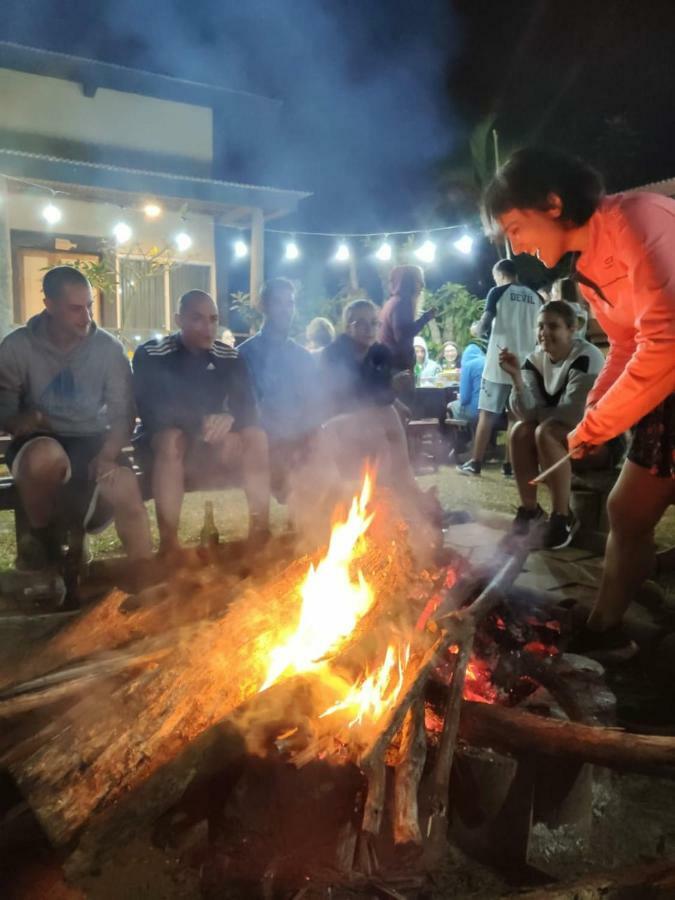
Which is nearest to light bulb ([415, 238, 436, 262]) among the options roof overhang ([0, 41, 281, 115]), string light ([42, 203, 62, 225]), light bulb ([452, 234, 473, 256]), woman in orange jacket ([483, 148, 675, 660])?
light bulb ([452, 234, 473, 256])

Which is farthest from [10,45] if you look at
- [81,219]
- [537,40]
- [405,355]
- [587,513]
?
[537,40]

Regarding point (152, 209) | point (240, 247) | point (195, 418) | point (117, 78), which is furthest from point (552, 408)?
point (240, 247)

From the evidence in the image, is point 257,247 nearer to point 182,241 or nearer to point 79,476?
point 182,241

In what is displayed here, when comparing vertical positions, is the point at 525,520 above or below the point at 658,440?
below

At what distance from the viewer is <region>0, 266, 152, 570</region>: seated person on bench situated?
4.16m

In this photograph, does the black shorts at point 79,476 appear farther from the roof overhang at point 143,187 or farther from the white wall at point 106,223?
the white wall at point 106,223

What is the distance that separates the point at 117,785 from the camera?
2027mm

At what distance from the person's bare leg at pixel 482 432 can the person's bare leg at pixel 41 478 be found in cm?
540

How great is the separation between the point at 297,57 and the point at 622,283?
15.3m

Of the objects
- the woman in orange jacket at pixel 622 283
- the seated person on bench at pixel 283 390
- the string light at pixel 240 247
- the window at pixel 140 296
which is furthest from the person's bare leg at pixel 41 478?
the string light at pixel 240 247

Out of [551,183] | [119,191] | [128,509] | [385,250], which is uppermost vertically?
[119,191]

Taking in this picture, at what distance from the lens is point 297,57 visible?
51.4 ft

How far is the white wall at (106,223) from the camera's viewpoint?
1184 centimetres

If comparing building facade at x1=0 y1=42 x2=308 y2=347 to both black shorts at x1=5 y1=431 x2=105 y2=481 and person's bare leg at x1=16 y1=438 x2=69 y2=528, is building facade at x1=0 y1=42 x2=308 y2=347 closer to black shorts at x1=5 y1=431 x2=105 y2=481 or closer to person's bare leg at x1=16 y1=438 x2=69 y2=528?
black shorts at x1=5 y1=431 x2=105 y2=481
